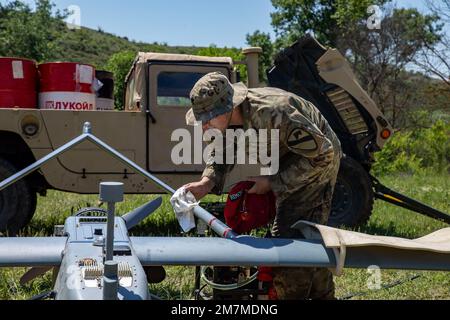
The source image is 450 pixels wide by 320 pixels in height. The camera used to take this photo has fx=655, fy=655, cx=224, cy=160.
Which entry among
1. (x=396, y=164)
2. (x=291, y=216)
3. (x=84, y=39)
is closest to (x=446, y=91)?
(x=396, y=164)

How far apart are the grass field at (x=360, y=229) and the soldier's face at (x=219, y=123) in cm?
156

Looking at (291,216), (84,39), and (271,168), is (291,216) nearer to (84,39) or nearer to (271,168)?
(271,168)

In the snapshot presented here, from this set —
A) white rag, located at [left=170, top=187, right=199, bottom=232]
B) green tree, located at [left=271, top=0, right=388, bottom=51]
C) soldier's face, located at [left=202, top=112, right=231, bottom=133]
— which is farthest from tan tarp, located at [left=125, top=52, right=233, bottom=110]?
green tree, located at [left=271, top=0, right=388, bottom=51]

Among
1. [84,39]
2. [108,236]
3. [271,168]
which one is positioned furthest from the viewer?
[84,39]

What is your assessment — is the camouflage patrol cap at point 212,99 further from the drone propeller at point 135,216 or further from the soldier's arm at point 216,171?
the drone propeller at point 135,216

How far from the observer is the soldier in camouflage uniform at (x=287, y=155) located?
9.45 feet

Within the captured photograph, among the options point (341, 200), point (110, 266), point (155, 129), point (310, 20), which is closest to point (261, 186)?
point (110, 266)

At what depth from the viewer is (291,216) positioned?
3.14 metres

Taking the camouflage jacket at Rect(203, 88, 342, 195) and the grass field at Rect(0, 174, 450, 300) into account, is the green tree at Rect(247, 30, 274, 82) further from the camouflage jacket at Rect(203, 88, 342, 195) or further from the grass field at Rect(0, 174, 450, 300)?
the camouflage jacket at Rect(203, 88, 342, 195)

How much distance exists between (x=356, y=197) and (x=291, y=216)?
393cm

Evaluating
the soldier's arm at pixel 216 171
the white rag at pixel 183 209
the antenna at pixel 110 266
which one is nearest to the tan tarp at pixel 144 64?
the soldier's arm at pixel 216 171

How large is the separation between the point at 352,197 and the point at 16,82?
11.9 feet

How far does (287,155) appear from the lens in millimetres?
3148

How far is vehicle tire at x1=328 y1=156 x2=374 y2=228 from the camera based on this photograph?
6875 millimetres
